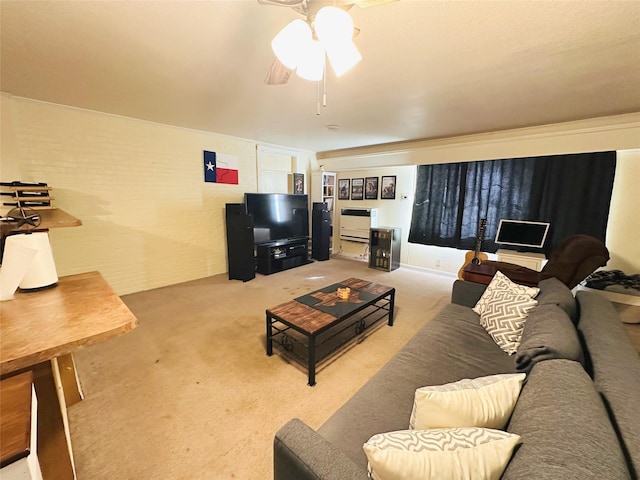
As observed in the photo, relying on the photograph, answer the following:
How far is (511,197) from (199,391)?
14.6 ft

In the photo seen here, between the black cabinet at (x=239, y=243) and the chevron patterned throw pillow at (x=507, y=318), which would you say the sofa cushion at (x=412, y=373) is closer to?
the chevron patterned throw pillow at (x=507, y=318)

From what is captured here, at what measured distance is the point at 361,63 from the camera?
1.91m

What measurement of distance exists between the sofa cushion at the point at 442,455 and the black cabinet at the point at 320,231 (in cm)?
466

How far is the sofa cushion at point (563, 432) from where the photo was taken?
0.60 m

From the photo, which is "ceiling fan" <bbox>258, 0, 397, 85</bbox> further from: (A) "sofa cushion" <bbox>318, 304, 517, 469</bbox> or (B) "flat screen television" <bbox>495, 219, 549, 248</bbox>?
(B) "flat screen television" <bbox>495, 219, 549, 248</bbox>

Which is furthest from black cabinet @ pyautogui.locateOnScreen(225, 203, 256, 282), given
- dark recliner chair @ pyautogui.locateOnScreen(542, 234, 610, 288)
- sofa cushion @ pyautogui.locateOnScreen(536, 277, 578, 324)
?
dark recliner chair @ pyautogui.locateOnScreen(542, 234, 610, 288)

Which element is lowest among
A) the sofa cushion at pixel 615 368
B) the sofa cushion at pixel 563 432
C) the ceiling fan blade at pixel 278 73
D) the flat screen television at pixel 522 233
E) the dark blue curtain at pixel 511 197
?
the sofa cushion at pixel 615 368

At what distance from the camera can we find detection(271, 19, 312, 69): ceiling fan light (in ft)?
3.77

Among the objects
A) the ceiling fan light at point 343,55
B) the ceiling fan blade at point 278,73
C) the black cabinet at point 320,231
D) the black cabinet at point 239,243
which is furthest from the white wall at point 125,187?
the ceiling fan light at point 343,55

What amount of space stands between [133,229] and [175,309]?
1322 mm

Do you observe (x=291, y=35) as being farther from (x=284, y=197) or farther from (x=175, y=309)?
(x=284, y=197)

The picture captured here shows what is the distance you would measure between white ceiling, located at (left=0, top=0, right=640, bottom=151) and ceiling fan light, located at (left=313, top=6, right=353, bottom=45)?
461mm

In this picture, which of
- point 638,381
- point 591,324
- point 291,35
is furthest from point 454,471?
point 291,35

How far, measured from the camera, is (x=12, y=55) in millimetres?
1852
